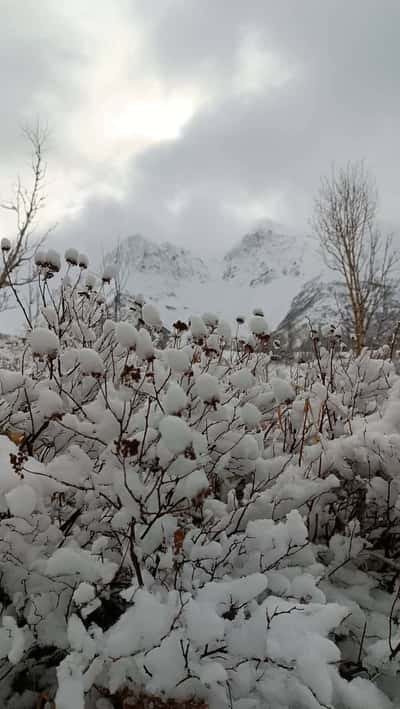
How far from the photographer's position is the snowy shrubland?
84cm

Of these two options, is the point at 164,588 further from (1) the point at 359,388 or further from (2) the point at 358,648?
(1) the point at 359,388

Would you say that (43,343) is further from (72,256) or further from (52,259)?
(72,256)

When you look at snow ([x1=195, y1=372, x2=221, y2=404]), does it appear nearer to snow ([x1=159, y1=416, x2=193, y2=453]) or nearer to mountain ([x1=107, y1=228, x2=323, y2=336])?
snow ([x1=159, y1=416, x2=193, y2=453])

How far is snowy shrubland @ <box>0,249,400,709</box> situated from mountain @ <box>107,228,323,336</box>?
142438 mm

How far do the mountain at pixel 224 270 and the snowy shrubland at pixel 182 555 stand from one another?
142 m

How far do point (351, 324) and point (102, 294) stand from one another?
8758 millimetres

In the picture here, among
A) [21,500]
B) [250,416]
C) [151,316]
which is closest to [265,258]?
[151,316]

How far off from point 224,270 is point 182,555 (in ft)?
615

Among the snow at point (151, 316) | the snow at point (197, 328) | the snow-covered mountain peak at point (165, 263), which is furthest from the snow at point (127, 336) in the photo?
the snow-covered mountain peak at point (165, 263)

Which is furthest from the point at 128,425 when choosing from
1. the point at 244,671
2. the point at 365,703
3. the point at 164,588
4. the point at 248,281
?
the point at 248,281

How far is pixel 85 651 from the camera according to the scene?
2.72 ft

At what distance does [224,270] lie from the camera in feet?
607

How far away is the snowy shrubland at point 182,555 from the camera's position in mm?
840

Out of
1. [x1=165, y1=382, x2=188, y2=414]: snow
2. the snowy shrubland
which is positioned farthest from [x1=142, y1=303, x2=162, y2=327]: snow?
[x1=165, y1=382, x2=188, y2=414]: snow
